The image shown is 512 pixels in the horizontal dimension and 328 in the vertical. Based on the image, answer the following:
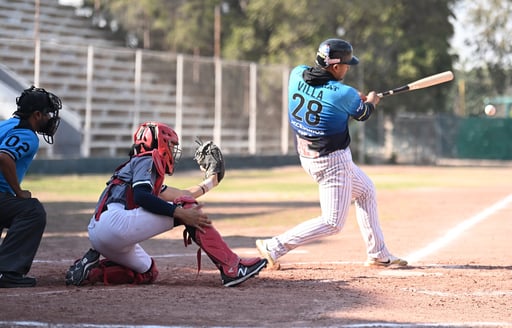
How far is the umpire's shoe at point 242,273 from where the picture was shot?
7.29 meters

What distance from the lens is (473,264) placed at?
9.07m

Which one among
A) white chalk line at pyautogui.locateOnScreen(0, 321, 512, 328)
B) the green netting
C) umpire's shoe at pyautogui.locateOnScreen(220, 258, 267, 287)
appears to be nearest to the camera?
white chalk line at pyautogui.locateOnScreen(0, 321, 512, 328)

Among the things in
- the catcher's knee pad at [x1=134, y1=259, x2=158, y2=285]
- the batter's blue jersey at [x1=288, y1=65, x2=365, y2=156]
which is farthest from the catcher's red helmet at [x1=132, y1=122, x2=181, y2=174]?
the batter's blue jersey at [x1=288, y1=65, x2=365, y2=156]

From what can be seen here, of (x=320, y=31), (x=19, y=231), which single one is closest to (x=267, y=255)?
(x=19, y=231)

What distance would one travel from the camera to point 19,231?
7.14 metres

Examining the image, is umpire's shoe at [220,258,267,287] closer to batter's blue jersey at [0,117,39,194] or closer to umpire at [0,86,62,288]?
umpire at [0,86,62,288]

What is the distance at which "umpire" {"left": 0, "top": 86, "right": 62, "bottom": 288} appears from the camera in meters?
7.12

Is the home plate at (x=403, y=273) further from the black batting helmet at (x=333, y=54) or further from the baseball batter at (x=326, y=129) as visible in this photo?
the black batting helmet at (x=333, y=54)

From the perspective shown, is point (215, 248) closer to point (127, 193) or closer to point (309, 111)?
point (127, 193)

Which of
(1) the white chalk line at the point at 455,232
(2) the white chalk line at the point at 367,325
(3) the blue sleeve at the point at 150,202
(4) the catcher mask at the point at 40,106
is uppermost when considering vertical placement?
(4) the catcher mask at the point at 40,106

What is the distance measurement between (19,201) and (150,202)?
1117 millimetres

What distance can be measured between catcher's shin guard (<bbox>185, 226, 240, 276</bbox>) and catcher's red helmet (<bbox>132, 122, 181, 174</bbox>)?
0.57 metres

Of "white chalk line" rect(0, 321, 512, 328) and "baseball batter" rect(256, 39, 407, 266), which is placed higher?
"baseball batter" rect(256, 39, 407, 266)

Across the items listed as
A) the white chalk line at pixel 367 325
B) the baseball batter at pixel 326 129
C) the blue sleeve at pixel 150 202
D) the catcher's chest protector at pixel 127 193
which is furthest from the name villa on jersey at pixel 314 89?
the white chalk line at pixel 367 325
